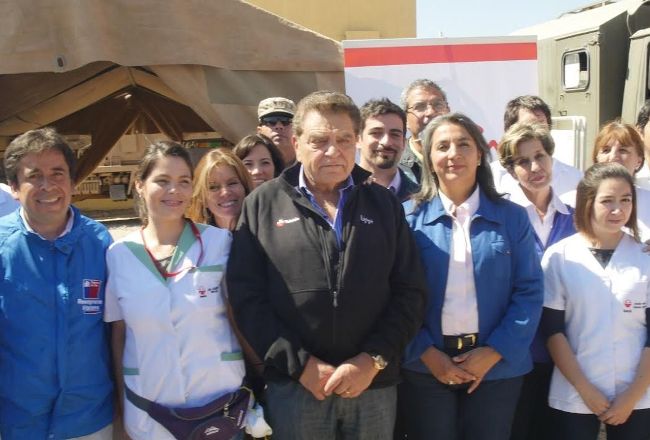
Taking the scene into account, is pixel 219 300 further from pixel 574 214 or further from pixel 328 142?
pixel 574 214

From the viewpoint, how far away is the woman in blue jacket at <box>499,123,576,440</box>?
289 centimetres

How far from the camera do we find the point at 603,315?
259 cm

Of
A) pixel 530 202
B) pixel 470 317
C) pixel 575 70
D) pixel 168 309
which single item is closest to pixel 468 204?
pixel 470 317

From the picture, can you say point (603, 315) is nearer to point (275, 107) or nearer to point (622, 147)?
point (622, 147)

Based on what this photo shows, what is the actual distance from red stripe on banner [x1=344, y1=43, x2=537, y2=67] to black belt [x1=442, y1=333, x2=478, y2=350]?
2737 mm

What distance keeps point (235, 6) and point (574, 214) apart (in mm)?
2564

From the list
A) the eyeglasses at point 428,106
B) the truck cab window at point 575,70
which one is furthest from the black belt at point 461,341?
the truck cab window at point 575,70

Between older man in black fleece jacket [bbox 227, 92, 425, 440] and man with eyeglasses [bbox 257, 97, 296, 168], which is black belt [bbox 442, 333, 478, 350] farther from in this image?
man with eyeglasses [bbox 257, 97, 296, 168]

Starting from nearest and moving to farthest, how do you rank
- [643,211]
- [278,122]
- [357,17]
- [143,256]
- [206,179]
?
1. [143,256]
2. [206,179]
3. [643,211]
4. [278,122]
5. [357,17]

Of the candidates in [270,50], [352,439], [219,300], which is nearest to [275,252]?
[219,300]

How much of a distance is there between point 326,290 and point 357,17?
30.8 ft

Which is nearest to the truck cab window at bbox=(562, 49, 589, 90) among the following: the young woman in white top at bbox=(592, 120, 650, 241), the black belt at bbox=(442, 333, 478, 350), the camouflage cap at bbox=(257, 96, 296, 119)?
the young woman in white top at bbox=(592, 120, 650, 241)

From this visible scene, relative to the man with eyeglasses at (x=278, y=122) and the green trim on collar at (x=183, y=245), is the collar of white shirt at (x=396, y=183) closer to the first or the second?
the man with eyeglasses at (x=278, y=122)

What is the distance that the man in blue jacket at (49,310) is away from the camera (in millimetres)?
2211
